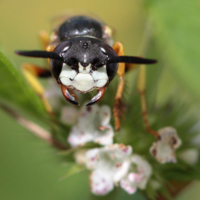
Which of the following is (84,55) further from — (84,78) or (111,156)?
(111,156)

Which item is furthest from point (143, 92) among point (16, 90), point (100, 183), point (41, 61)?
point (41, 61)

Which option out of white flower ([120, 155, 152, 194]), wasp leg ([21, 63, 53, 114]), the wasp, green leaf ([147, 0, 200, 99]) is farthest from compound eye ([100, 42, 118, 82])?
wasp leg ([21, 63, 53, 114])

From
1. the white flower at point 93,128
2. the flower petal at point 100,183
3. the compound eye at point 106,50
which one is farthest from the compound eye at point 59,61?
the flower petal at point 100,183

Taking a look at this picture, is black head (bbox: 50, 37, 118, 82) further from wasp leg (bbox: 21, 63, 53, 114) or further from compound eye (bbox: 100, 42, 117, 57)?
wasp leg (bbox: 21, 63, 53, 114)

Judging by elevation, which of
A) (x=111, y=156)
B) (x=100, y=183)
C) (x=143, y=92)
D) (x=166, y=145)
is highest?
(x=143, y=92)

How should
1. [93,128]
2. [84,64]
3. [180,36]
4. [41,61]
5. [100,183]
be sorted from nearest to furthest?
[84,64], [180,36], [100,183], [93,128], [41,61]

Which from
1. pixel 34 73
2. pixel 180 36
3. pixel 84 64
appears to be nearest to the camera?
pixel 84 64

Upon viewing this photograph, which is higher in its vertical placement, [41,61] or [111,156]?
[111,156]

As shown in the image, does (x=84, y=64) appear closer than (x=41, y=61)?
Yes
